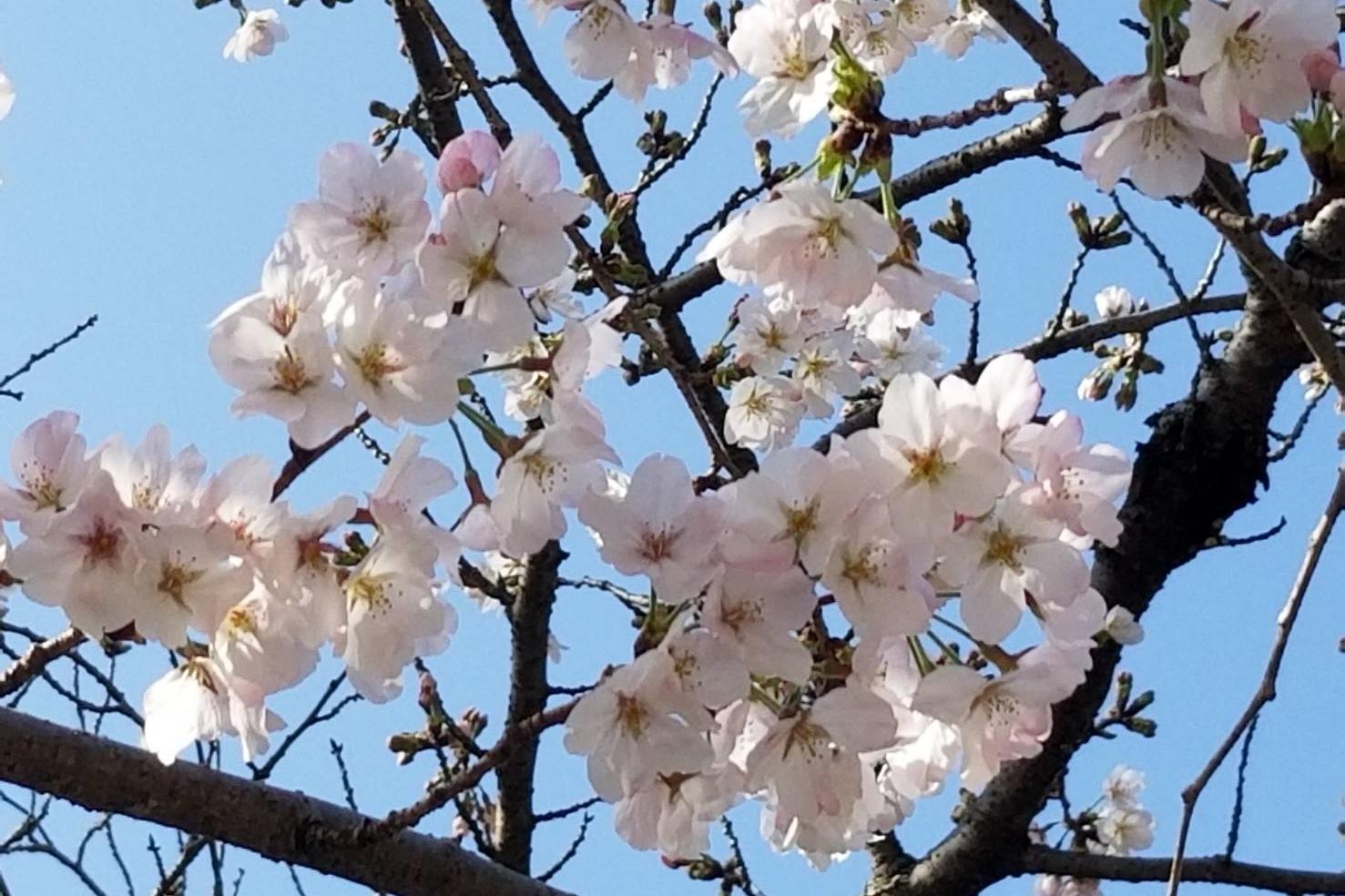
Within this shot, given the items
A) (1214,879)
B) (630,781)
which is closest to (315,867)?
(630,781)

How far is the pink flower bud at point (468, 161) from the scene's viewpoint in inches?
44.9

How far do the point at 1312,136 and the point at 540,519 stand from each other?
0.74 metres

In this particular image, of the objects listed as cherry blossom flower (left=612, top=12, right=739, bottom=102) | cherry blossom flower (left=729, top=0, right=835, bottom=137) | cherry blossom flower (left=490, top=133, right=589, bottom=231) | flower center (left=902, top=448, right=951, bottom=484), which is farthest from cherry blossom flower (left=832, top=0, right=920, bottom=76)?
flower center (left=902, top=448, right=951, bottom=484)

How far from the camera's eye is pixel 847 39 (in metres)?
1.93

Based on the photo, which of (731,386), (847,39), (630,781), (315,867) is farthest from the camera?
(731,386)

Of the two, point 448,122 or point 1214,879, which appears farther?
point 448,122

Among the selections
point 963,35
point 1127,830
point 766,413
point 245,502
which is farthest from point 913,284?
point 1127,830

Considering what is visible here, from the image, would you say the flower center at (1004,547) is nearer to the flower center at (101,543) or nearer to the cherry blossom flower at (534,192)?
the cherry blossom flower at (534,192)

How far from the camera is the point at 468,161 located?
1150 millimetres

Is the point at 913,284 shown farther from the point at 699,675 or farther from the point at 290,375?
the point at 290,375

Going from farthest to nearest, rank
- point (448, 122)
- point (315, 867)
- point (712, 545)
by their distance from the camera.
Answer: point (448, 122) → point (315, 867) → point (712, 545)

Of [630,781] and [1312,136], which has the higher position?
[1312,136]

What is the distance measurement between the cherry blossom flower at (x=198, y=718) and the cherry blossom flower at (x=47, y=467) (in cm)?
22

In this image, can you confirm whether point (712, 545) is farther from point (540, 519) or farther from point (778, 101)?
point (778, 101)
